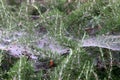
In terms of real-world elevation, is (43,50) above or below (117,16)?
below

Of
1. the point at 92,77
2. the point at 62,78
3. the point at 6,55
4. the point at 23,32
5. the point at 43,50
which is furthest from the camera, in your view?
the point at 23,32

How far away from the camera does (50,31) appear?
2.19 m

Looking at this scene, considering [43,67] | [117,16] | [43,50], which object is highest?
[117,16]

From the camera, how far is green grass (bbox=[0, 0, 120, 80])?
1.70m

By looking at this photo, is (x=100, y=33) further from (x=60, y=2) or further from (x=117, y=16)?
(x=60, y=2)

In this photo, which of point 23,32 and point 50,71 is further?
point 23,32

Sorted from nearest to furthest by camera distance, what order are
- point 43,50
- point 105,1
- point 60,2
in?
point 43,50
point 105,1
point 60,2

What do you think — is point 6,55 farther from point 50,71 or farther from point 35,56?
point 50,71

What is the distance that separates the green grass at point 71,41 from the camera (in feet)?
5.58

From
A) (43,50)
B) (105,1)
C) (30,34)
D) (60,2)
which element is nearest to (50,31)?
(30,34)

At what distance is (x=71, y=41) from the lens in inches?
77.4

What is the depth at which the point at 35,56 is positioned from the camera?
2.03 metres

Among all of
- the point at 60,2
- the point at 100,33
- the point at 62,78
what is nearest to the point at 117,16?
the point at 100,33

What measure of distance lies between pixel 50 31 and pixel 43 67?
0.99 feet
